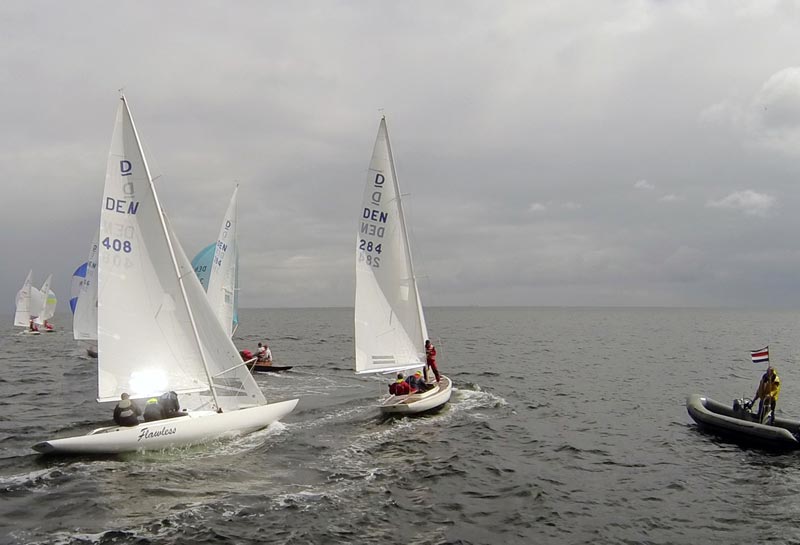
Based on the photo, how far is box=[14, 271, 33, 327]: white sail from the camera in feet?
250

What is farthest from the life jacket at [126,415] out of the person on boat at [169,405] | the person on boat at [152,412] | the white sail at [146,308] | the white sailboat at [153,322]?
the white sail at [146,308]

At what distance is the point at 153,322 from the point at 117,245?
251 centimetres

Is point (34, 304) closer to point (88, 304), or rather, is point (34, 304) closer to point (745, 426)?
point (88, 304)

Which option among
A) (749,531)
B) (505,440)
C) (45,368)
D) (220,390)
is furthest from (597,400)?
(45,368)

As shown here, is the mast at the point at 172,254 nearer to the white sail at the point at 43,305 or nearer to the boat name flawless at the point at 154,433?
the boat name flawless at the point at 154,433

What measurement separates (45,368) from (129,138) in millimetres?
27216

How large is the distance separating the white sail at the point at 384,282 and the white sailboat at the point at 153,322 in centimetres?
607

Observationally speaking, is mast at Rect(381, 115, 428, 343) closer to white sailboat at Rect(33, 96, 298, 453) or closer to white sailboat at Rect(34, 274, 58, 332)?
white sailboat at Rect(33, 96, 298, 453)

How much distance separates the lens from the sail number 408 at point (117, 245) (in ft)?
56.5

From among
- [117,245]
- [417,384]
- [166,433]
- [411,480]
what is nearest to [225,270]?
[417,384]

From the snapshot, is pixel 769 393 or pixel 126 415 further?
pixel 769 393

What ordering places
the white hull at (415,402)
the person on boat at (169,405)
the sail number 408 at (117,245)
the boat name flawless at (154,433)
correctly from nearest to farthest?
1. the boat name flawless at (154,433)
2. the person on boat at (169,405)
3. the sail number 408 at (117,245)
4. the white hull at (415,402)

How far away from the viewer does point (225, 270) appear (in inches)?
1389

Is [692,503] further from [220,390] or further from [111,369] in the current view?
[111,369]
